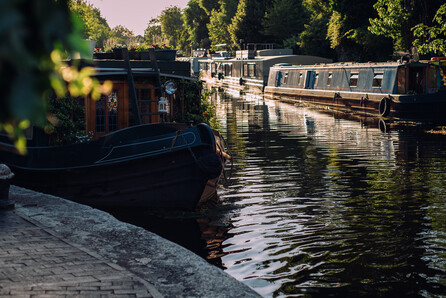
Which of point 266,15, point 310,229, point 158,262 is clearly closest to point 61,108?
point 310,229

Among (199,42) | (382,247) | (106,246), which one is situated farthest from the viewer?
(199,42)

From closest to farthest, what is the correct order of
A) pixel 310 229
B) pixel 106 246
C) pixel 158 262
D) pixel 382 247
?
pixel 158 262 → pixel 106 246 → pixel 382 247 → pixel 310 229

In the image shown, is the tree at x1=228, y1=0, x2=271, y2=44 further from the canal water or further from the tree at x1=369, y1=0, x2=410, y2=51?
the canal water

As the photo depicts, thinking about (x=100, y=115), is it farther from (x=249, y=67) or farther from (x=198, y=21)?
(x=198, y=21)

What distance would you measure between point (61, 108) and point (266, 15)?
6558 cm

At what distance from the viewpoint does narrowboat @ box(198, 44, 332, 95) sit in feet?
176

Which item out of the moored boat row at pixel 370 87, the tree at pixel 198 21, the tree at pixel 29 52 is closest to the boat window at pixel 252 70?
the moored boat row at pixel 370 87

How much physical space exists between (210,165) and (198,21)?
108695 millimetres

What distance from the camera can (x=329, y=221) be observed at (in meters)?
11.4

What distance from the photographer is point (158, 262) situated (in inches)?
288

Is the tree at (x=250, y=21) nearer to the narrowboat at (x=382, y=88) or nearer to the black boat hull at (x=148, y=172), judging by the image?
the narrowboat at (x=382, y=88)

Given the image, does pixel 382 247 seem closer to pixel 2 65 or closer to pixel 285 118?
pixel 2 65

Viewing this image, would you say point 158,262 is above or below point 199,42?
below

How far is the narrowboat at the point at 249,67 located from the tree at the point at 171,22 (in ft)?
266
